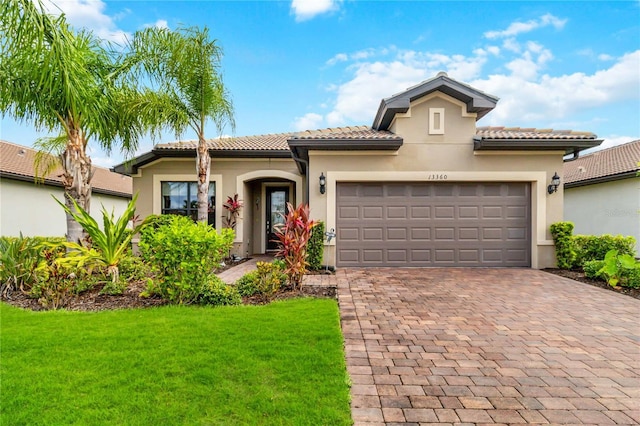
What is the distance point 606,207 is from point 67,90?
61.8 feet

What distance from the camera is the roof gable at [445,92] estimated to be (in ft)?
30.1

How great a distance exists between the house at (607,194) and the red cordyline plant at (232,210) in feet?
47.9

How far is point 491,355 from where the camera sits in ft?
12.2

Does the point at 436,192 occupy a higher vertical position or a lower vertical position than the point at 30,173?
lower

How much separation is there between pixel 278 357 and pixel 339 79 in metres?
13.0

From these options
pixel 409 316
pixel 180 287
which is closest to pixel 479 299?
pixel 409 316

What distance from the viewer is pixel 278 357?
3488 millimetres

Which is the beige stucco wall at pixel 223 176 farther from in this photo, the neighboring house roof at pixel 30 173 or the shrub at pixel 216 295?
the shrub at pixel 216 295

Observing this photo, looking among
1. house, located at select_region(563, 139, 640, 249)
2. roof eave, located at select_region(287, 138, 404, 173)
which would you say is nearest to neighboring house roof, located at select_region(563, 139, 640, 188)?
house, located at select_region(563, 139, 640, 249)

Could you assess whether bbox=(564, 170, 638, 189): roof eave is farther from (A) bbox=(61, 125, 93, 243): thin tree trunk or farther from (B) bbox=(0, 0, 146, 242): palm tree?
(A) bbox=(61, 125, 93, 243): thin tree trunk

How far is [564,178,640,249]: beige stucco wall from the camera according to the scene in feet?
→ 40.0

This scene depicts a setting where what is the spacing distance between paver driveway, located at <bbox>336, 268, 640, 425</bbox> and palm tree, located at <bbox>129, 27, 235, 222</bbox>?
23.0ft

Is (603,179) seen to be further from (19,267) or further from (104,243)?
(19,267)

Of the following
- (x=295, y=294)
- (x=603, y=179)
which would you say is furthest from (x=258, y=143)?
(x=603, y=179)
